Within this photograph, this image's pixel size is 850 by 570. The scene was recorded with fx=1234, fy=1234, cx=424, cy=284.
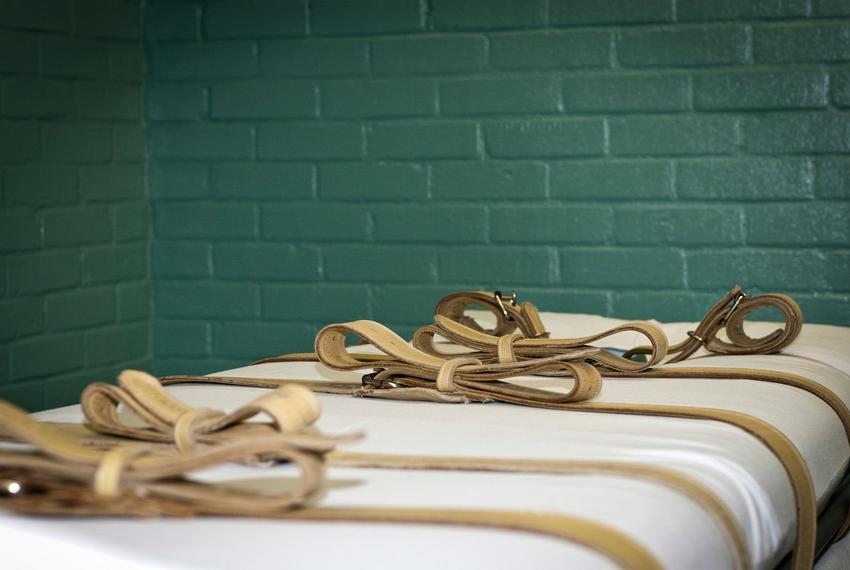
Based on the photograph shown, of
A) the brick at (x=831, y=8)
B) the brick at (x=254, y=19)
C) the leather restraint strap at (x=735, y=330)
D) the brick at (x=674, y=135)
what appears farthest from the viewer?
the brick at (x=254, y=19)

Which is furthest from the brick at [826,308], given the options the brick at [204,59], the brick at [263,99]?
the brick at [204,59]

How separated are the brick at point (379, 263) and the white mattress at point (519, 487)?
134 cm

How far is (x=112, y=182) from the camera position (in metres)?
3.62

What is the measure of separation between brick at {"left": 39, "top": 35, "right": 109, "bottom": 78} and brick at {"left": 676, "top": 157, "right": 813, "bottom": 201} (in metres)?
1.68

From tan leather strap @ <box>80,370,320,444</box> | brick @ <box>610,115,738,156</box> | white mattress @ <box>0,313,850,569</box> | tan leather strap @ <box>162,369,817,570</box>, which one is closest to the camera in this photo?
white mattress @ <box>0,313,850,569</box>

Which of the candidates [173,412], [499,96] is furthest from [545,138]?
[173,412]

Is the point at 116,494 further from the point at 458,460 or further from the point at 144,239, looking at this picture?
the point at 144,239

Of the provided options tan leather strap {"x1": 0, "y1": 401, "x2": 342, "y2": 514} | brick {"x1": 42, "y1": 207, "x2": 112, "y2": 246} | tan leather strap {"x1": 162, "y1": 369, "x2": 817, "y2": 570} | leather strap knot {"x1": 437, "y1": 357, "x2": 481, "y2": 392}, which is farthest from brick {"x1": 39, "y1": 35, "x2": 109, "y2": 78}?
tan leather strap {"x1": 0, "y1": 401, "x2": 342, "y2": 514}

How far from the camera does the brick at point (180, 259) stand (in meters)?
3.70

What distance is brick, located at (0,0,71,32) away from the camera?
10.7ft

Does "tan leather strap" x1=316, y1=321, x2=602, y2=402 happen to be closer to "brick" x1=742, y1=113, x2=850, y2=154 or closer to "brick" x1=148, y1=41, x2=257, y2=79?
"brick" x1=742, y1=113, x2=850, y2=154

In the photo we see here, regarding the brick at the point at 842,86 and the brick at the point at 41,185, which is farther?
the brick at the point at 41,185

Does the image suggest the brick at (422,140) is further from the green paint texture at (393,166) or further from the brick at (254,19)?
the brick at (254,19)

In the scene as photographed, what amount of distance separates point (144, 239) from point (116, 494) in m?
2.77
